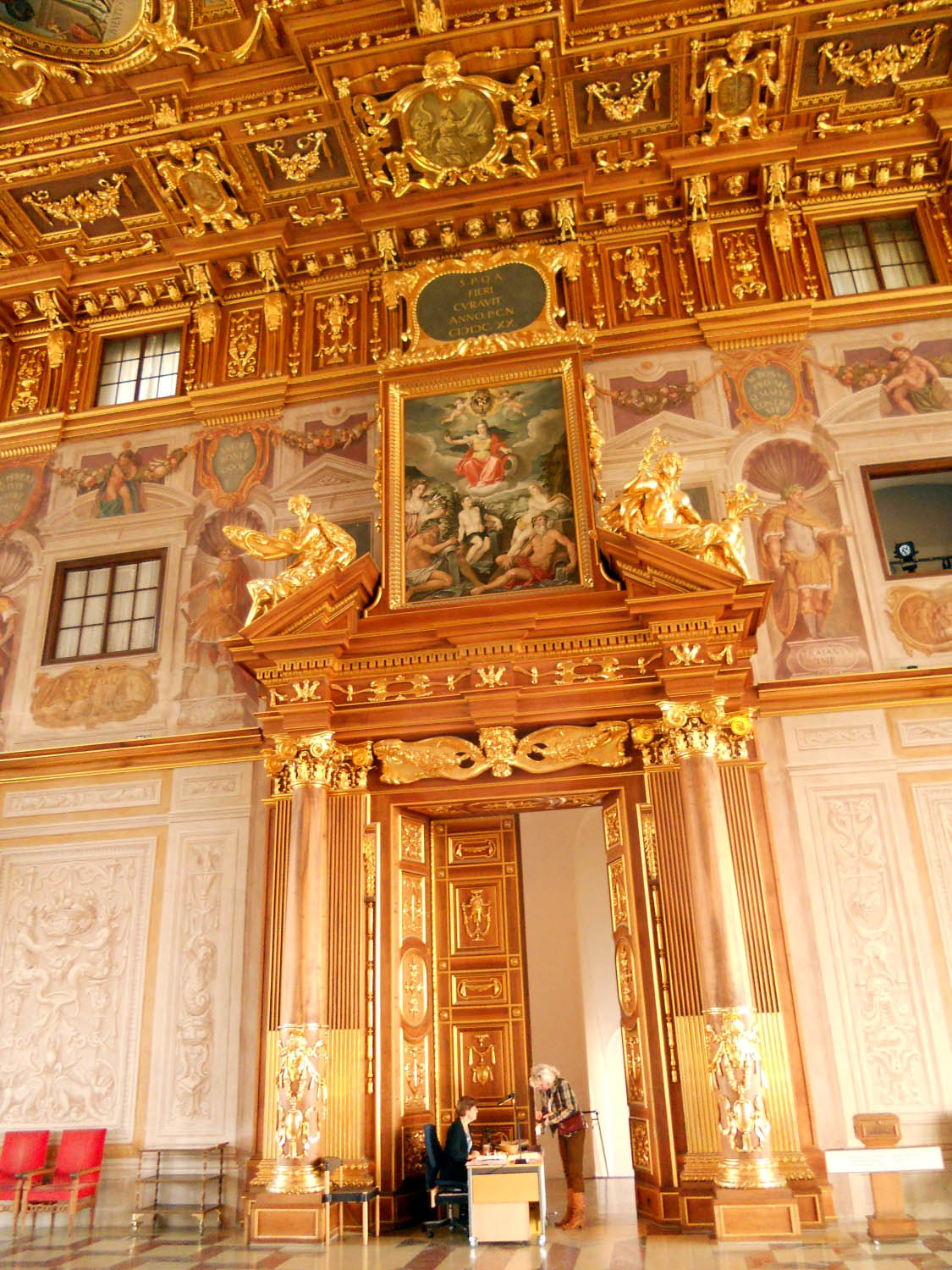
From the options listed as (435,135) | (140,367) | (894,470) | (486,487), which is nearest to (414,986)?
(486,487)

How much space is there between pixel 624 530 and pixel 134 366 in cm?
749

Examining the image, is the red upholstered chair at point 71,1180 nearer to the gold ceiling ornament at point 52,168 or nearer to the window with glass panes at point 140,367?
the window with glass panes at point 140,367

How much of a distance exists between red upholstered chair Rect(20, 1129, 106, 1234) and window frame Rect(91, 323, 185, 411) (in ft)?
27.5

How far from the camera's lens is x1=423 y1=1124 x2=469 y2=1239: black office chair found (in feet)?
27.6

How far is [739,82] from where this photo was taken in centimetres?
1153

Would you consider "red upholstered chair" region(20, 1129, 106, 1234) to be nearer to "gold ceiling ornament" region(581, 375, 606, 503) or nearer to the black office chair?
the black office chair

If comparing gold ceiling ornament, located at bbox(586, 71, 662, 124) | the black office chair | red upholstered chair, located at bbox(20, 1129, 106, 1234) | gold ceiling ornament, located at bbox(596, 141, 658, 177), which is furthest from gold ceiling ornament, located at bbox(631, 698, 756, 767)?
gold ceiling ornament, located at bbox(586, 71, 662, 124)

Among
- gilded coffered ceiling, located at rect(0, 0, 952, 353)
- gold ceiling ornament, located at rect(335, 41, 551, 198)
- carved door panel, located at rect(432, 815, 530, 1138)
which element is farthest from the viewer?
gold ceiling ornament, located at rect(335, 41, 551, 198)

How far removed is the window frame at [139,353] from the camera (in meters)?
13.2

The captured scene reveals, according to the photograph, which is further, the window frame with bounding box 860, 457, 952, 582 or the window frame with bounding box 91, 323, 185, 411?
the window frame with bounding box 91, 323, 185, 411

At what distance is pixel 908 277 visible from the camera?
1205 centimetres

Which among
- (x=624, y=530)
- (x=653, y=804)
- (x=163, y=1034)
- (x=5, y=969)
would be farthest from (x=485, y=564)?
(x=5, y=969)

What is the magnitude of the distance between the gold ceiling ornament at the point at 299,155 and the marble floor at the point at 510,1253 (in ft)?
37.0

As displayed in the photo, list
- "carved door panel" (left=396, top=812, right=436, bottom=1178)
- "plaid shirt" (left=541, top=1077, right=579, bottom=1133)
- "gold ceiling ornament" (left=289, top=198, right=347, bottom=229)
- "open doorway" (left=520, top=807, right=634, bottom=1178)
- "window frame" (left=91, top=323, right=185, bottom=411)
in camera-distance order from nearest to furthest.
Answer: "plaid shirt" (left=541, top=1077, right=579, bottom=1133)
"carved door panel" (left=396, top=812, right=436, bottom=1178)
"gold ceiling ornament" (left=289, top=198, right=347, bottom=229)
"open doorway" (left=520, top=807, right=634, bottom=1178)
"window frame" (left=91, top=323, right=185, bottom=411)
